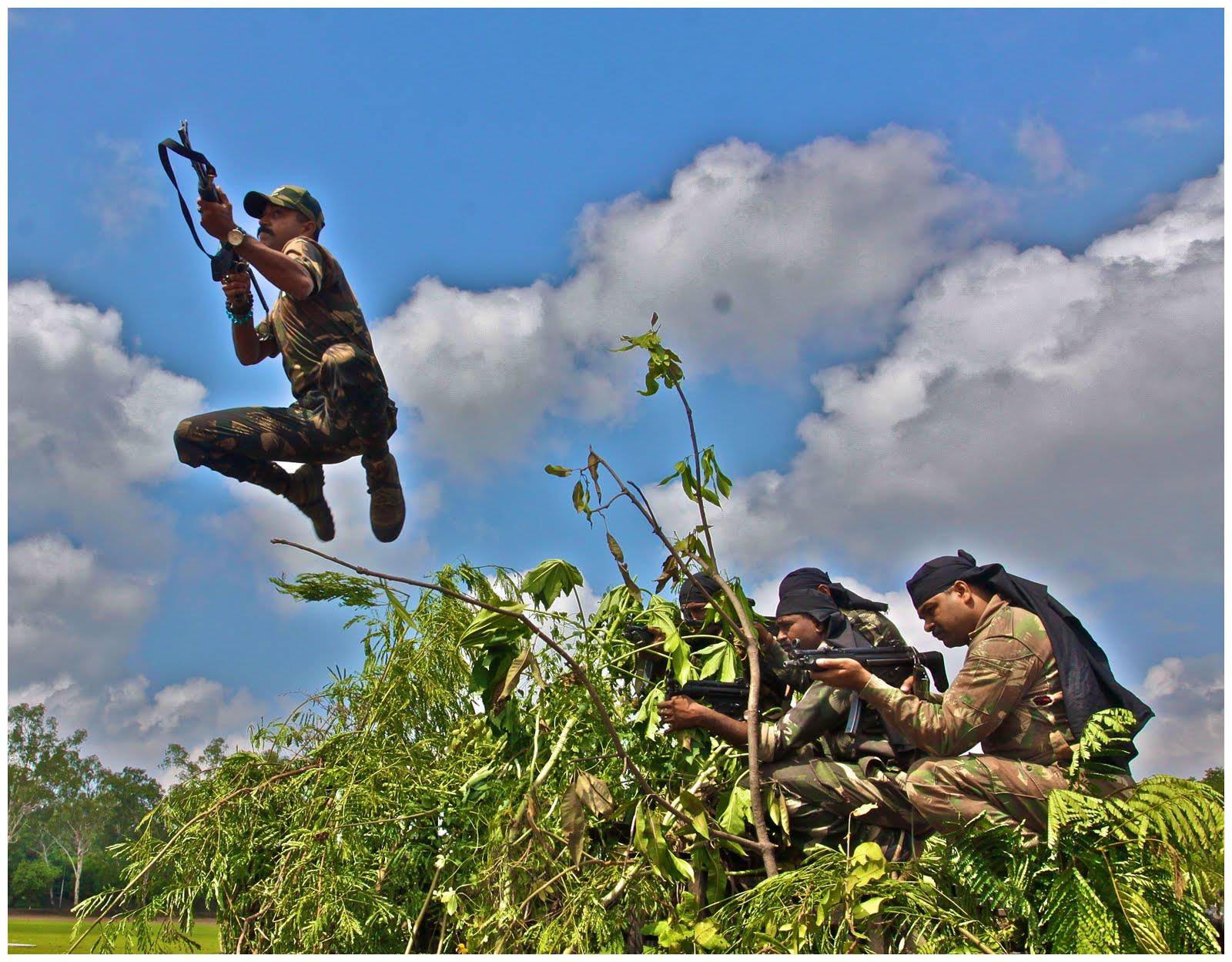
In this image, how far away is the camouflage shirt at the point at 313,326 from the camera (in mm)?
4199

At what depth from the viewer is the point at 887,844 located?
339cm

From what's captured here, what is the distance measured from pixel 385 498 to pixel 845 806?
218 cm

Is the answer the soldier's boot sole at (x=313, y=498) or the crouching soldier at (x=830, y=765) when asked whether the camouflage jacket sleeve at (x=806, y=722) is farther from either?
the soldier's boot sole at (x=313, y=498)

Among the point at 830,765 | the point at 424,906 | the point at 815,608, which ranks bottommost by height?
the point at 424,906

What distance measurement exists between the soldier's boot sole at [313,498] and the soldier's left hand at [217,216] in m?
0.96

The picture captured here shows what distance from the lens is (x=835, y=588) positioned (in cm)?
402

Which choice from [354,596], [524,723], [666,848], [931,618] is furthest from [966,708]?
[354,596]

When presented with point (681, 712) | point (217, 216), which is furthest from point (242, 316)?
point (681, 712)

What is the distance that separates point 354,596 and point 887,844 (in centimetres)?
223

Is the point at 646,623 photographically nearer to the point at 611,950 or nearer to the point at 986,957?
the point at 611,950

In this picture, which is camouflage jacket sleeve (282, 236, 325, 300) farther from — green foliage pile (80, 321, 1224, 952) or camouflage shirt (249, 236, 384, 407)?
green foliage pile (80, 321, 1224, 952)

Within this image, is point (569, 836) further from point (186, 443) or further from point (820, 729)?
point (186, 443)

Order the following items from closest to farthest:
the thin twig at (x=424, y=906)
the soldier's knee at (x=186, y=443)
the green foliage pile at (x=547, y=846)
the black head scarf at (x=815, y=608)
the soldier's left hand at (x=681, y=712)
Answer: the green foliage pile at (x=547, y=846), the soldier's left hand at (x=681, y=712), the thin twig at (x=424, y=906), the black head scarf at (x=815, y=608), the soldier's knee at (x=186, y=443)

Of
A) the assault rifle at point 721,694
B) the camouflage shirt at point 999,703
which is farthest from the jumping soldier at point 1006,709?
the assault rifle at point 721,694
